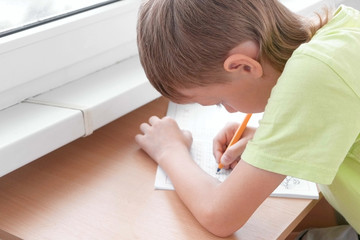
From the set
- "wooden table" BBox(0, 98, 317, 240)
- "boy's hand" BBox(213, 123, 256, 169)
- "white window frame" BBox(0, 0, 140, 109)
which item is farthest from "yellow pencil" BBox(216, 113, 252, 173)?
"white window frame" BBox(0, 0, 140, 109)

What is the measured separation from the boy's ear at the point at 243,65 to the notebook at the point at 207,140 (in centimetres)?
20

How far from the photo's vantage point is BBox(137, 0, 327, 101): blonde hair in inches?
29.5

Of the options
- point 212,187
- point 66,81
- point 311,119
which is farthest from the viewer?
point 66,81

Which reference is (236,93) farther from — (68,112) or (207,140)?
(68,112)

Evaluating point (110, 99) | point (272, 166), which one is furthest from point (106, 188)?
point (272, 166)

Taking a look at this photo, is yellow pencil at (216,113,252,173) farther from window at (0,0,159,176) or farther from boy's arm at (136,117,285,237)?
window at (0,0,159,176)

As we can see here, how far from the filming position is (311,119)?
0.69 m

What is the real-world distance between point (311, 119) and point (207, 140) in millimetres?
326

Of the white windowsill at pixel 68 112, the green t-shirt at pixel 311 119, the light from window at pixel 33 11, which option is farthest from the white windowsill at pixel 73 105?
the green t-shirt at pixel 311 119

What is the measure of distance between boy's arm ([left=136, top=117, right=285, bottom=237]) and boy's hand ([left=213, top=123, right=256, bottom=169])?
54mm

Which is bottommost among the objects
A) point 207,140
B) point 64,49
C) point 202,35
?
point 207,140

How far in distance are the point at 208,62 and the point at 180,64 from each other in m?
0.04

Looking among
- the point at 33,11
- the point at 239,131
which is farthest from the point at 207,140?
the point at 33,11

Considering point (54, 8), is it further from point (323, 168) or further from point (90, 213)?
point (323, 168)
